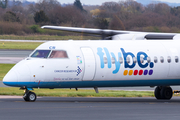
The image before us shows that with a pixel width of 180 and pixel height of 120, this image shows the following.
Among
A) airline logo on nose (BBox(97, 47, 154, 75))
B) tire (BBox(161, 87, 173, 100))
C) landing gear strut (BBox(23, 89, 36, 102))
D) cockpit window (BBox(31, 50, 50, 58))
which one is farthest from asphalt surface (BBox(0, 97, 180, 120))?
tire (BBox(161, 87, 173, 100))

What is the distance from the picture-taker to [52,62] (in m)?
17.1

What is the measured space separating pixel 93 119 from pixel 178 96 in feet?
42.7

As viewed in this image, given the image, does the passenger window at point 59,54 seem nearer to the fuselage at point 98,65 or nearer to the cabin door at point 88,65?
the fuselage at point 98,65

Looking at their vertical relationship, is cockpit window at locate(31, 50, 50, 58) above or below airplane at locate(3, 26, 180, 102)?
above

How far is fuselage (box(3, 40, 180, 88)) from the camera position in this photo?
16766 millimetres

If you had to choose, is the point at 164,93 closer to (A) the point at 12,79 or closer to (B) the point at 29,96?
(B) the point at 29,96

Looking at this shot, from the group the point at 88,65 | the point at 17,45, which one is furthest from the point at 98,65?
A: the point at 17,45

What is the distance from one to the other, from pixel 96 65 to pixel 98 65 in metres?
0.11

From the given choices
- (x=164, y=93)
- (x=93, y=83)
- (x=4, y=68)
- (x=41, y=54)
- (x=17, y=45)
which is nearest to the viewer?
(x=41, y=54)

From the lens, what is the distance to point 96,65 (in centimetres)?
1780

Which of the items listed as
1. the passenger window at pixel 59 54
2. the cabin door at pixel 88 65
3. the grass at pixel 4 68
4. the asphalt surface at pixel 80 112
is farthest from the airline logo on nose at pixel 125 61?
the grass at pixel 4 68

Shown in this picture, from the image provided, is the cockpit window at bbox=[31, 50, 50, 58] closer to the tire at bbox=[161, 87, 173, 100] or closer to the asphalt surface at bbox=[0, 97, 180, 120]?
the asphalt surface at bbox=[0, 97, 180, 120]

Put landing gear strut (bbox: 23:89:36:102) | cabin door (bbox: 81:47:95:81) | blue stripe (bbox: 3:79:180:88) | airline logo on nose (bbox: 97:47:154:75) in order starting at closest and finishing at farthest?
1. blue stripe (bbox: 3:79:180:88)
2. landing gear strut (bbox: 23:89:36:102)
3. cabin door (bbox: 81:47:95:81)
4. airline logo on nose (bbox: 97:47:154:75)

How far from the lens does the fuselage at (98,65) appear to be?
55.0 ft
